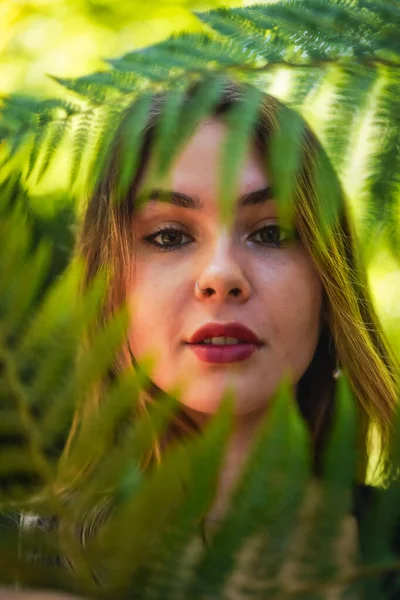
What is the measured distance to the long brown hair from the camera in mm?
1083

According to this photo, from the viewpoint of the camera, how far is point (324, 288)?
3.67ft

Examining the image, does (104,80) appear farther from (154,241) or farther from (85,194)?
(85,194)

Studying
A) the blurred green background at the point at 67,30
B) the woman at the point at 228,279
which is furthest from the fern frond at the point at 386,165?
the blurred green background at the point at 67,30

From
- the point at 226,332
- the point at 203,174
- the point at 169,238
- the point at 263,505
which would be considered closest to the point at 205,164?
the point at 203,174

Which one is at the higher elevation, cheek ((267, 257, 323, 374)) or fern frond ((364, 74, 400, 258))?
fern frond ((364, 74, 400, 258))

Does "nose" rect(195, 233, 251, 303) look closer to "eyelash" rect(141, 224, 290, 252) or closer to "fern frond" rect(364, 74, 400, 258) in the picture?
"eyelash" rect(141, 224, 290, 252)

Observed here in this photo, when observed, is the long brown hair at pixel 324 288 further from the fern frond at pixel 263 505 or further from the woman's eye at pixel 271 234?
the fern frond at pixel 263 505

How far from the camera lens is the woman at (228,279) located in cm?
96

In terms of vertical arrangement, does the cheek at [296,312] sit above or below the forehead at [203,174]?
below

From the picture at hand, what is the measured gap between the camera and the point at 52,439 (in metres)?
0.35

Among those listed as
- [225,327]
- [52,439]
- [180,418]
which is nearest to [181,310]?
[225,327]

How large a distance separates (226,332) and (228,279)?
0.30ft

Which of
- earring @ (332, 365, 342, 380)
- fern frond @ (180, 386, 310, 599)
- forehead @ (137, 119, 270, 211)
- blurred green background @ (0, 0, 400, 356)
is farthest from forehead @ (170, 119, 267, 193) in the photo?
blurred green background @ (0, 0, 400, 356)

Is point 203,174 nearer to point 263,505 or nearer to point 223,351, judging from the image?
point 223,351
